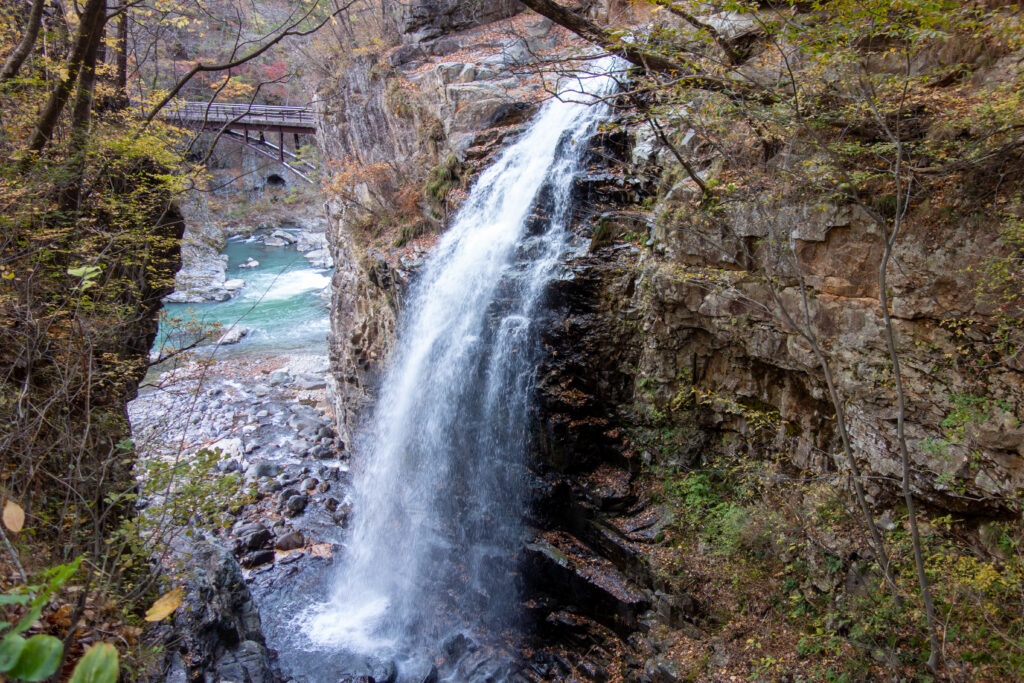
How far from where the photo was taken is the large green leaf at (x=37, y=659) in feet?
3.59

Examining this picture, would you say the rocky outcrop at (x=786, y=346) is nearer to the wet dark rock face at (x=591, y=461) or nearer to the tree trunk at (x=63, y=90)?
the wet dark rock face at (x=591, y=461)

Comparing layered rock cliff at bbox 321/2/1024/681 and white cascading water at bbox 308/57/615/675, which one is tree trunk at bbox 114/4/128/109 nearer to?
layered rock cliff at bbox 321/2/1024/681

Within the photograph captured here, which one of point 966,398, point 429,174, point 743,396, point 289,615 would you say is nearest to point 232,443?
point 289,615

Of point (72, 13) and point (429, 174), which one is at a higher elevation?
point (72, 13)

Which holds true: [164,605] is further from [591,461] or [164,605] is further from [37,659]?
[591,461]

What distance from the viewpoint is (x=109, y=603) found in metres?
3.18

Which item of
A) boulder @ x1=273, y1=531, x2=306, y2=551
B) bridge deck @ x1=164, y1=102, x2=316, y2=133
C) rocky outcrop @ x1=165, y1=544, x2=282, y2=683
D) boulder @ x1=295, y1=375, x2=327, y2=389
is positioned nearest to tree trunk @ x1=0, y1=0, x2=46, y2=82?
rocky outcrop @ x1=165, y1=544, x2=282, y2=683

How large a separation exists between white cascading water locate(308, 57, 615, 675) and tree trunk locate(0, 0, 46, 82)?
6193 millimetres

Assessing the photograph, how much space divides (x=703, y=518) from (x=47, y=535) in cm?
722

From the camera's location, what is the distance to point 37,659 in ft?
3.59

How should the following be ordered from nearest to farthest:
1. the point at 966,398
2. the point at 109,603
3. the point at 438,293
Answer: the point at 109,603
the point at 966,398
the point at 438,293

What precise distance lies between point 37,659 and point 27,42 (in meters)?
7.22

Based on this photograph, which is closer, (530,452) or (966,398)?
(966,398)

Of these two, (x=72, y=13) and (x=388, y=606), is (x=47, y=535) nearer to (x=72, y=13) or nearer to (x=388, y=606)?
(x=388, y=606)
